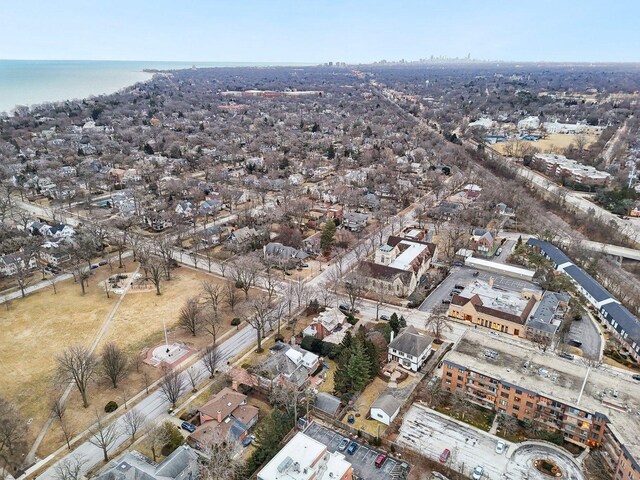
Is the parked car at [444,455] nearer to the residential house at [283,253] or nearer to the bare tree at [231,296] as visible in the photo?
the bare tree at [231,296]

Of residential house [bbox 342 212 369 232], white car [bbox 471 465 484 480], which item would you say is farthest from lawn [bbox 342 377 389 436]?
residential house [bbox 342 212 369 232]

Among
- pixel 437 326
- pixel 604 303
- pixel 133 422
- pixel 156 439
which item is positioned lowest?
pixel 437 326

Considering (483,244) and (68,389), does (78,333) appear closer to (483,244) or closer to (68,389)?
(68,389)

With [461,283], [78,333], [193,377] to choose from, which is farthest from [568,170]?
[78,333]

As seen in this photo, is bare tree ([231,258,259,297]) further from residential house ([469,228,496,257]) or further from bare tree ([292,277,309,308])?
residential house ([469,228,496,257])

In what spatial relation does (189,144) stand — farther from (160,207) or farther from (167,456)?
(167,456)

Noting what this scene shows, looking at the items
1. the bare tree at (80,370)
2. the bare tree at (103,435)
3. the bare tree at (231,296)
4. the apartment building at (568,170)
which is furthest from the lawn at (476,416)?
the apartment building at (568,170)

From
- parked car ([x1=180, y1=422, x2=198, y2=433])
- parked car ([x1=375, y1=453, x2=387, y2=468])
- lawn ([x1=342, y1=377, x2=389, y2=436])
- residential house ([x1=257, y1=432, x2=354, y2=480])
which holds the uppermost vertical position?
residential house ([x1=257, y1=432, x2=354, y2=480])
